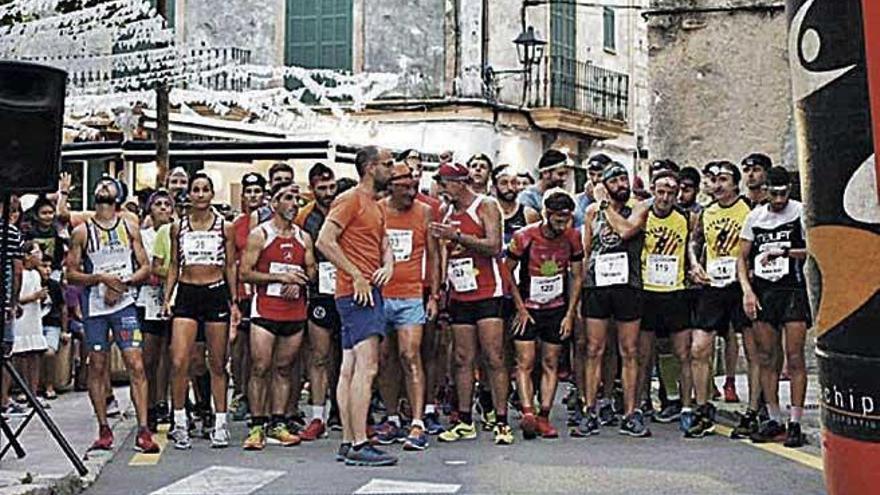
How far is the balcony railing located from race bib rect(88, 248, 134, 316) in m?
22.5

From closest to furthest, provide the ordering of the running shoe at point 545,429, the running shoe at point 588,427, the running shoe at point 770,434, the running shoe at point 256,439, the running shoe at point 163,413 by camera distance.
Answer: the running shoe at point 256,439, the running shoe at point 770,434, the running shoe at point 545,429, the running shoe at point 588,427, the running shoe at point 163,413

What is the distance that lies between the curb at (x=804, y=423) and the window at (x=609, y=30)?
24.7 m

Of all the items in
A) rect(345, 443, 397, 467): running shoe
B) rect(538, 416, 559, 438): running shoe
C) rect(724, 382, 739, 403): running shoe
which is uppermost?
rect(724, 382, 739, 403): running shoe

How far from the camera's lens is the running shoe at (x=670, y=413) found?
13.1 meters

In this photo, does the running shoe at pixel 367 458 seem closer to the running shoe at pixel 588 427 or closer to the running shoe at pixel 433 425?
the running shoe at pixel 433 425

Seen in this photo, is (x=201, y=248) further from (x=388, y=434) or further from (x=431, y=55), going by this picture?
(x=431, y=55)

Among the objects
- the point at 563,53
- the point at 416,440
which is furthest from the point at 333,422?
the point at 563,53

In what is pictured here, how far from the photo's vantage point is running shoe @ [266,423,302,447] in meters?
11.7

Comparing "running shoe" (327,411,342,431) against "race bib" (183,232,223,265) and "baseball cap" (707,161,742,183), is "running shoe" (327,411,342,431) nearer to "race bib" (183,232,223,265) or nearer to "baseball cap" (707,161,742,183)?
"race bib" (183,232,223,265)

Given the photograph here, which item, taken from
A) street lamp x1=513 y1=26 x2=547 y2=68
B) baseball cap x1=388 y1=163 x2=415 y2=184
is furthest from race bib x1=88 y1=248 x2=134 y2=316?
street lamp x1=513 y1=26 x2=547 y2=68

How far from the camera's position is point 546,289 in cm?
1222

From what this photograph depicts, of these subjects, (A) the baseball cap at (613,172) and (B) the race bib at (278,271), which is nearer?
(B) the race bib at (278,271)

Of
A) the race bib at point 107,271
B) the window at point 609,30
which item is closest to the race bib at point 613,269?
the race bib at point 107,271

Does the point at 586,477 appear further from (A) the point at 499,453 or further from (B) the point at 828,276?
(B) the point at 828,276
